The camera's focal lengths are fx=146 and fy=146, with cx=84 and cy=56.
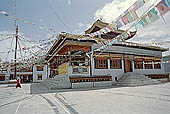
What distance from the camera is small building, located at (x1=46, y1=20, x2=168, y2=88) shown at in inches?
552

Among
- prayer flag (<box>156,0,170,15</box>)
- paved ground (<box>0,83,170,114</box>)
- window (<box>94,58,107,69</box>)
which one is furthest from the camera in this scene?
window (<box>94,58,107,69</box>)

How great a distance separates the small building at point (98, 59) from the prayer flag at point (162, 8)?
22.8 feet

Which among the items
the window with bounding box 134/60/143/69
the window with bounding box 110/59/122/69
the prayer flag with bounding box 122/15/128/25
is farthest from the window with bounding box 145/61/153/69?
the prayer flag with bounding box 122/15/128/25

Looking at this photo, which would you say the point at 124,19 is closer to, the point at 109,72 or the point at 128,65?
the point at 109,72

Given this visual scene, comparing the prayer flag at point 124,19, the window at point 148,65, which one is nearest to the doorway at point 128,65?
the window at point 148,65

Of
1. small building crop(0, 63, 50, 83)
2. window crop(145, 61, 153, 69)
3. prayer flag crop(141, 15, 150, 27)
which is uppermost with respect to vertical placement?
prayer flag crop(141, 15, 150, 27)

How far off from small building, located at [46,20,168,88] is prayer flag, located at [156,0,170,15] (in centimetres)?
696

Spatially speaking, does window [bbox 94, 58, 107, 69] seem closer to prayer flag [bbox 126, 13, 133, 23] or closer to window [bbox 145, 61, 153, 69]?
window [bbox 145, 61, 153, 69]

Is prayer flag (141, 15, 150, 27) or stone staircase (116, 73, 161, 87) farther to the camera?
stone staircase (116, 73, 161, 87)

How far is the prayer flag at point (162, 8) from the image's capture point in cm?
500

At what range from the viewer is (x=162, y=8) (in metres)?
5.13

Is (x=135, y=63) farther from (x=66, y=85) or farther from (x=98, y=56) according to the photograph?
(x=66, y=85)

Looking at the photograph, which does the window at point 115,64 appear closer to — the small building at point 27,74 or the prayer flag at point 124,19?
the prayer flag at point 124,19

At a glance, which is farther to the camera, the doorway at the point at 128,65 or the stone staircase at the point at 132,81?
the doorway at the point at 128,65
